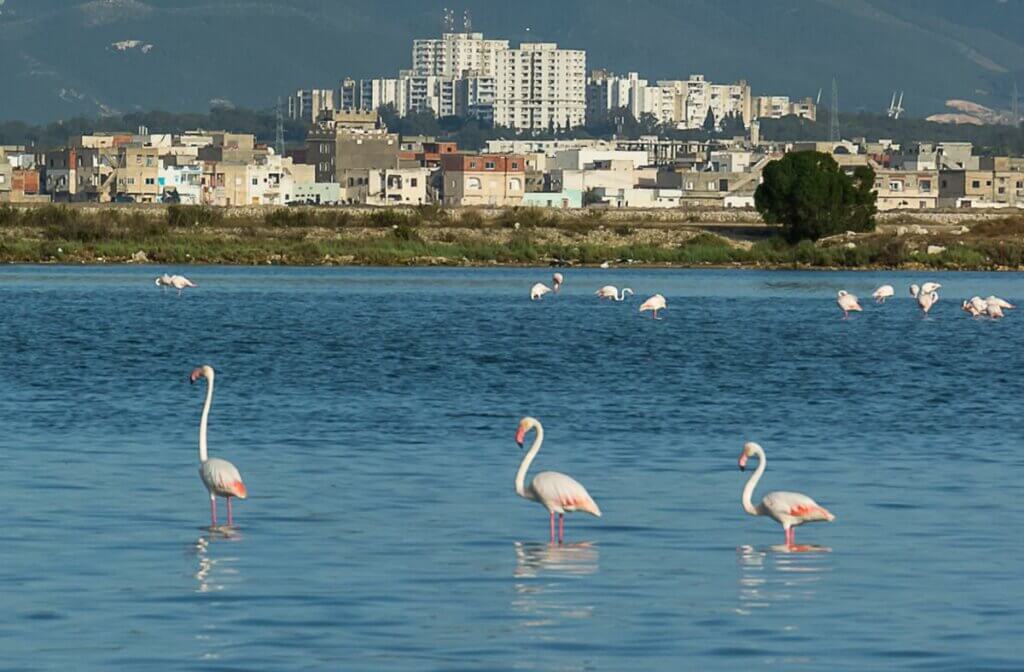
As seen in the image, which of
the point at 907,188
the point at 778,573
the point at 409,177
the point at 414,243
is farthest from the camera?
the point at 409,177

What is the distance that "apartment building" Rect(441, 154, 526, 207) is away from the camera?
156 metres

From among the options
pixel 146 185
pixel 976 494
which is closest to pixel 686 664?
pixel 976 494

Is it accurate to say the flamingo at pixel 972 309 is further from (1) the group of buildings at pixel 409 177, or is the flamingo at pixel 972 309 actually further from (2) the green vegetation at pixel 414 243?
(1) the group of buildings at pixel 409 177

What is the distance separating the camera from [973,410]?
27719mm

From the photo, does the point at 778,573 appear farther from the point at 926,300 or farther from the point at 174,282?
the point at 174,282

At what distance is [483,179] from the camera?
6230 inches

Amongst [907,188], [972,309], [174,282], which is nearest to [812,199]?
[174,282]

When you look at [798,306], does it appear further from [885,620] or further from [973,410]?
[885,620]

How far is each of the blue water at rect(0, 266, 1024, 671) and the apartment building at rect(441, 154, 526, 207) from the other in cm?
11663

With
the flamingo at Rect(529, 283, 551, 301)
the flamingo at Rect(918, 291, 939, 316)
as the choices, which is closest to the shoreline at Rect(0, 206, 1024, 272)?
the flamingo at Rect(529, 283, 551, 301)

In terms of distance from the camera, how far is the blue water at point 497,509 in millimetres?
13203

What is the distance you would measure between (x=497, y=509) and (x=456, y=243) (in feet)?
221

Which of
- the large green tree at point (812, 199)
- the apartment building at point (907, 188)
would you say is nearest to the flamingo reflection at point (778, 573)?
the large green tree at point (812, 199)

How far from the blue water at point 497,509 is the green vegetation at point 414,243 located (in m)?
39.6
